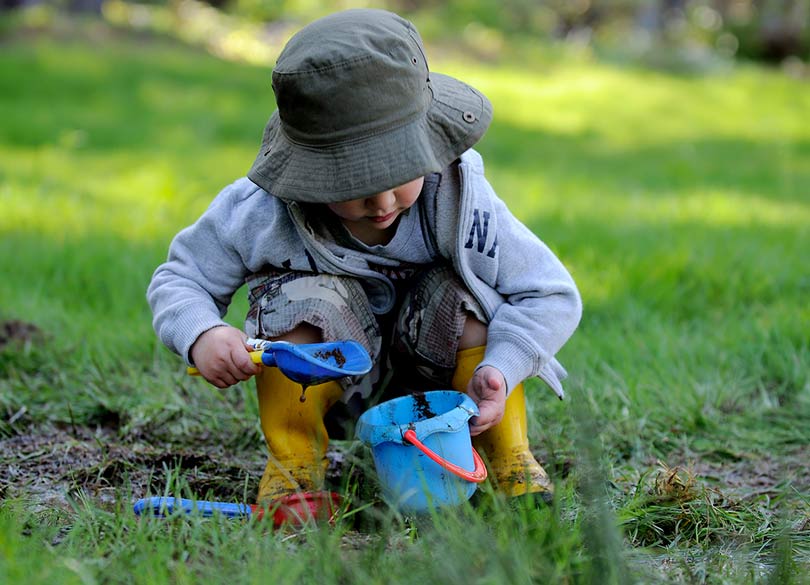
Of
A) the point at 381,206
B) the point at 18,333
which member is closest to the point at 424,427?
the point at 381,206

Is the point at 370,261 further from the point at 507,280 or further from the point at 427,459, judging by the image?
the point at 427,459

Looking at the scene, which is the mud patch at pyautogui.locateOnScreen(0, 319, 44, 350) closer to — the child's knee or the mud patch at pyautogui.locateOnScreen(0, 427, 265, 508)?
the mud patch at pyautogui.locateOnScreen(0, 427, 265, 508)

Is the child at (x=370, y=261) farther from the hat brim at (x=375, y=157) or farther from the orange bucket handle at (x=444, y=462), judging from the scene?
the orange bucket handle at (x=444, y=462)

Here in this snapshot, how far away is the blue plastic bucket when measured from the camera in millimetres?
1878

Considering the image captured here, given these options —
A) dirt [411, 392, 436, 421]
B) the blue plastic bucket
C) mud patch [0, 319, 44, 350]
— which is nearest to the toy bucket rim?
the blue plastic bucket

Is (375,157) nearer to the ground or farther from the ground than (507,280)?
farther from the ground

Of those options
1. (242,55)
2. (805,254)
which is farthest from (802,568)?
(242,55)

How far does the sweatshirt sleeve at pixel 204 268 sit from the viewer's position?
7.07ft

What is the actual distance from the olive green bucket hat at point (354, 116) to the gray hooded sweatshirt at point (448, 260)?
169mm

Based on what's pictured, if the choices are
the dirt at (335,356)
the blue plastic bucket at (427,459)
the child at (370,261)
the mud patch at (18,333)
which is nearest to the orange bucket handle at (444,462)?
the blue plastic bucket at (427,459)

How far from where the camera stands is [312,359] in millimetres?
1910

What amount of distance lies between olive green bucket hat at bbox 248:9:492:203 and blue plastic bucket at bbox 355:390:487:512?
1.47 ft

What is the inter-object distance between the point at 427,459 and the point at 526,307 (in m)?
0.42

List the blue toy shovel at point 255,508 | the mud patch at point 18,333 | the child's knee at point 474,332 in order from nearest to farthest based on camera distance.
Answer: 1. the blue toy shovel at point 255,508
2. the child's knee at point 474,332
3. the mud patch at point 18,333
